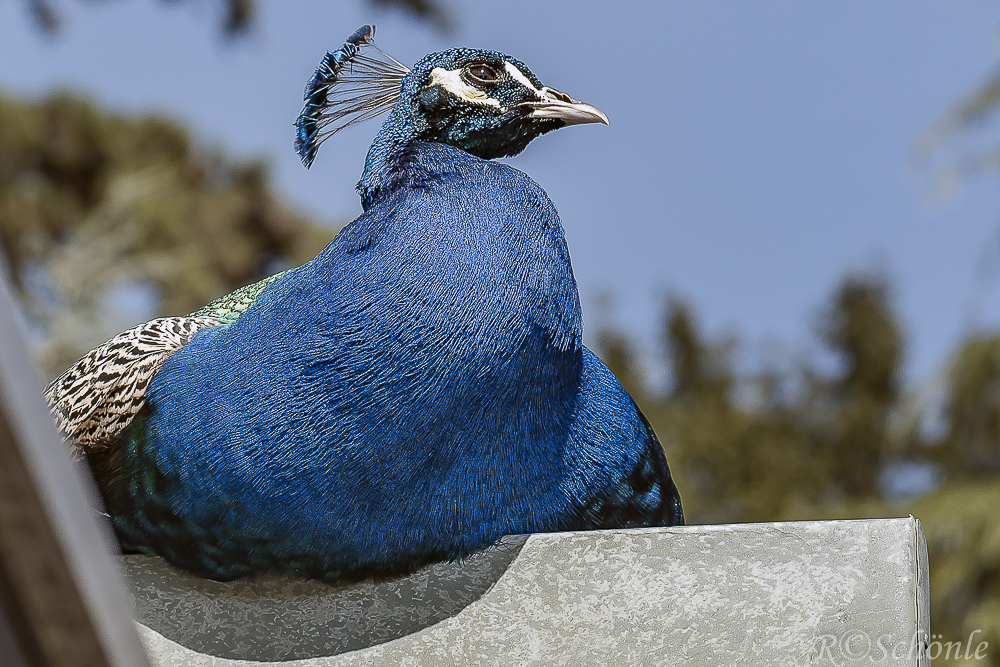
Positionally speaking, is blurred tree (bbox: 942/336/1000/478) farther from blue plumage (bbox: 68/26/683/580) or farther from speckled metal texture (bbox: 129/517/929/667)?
speckled metal texture (bbox: 129/517/929/667)

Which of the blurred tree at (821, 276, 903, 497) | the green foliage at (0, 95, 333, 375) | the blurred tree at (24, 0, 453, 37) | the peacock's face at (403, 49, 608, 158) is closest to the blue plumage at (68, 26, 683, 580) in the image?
the peacock's face at (403, 49, 608, 158)

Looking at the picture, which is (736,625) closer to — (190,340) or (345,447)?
(345,447)

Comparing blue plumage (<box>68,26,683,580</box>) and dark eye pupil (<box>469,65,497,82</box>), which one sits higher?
dark eye pupil (<box>469,65,497,82</box>)

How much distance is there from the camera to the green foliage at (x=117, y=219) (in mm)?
10109

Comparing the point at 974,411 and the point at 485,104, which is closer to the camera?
the point at 485,104

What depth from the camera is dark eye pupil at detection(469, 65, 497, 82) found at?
88.2 inches

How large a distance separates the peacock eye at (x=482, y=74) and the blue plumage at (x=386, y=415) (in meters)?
0.43

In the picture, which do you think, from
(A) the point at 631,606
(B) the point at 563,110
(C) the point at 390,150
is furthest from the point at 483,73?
(A) the point at 631,606

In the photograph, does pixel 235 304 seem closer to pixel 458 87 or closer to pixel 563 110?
pixel 458 87

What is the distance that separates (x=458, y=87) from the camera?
7.25ft

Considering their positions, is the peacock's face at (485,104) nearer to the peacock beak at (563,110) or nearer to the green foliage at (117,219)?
the peacock beak at (563,110)

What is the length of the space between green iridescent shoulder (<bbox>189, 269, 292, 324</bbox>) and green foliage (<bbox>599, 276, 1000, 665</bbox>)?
6118 millimetres

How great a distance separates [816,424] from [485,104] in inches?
366

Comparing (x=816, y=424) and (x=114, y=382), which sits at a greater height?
(x=114, y=382)
